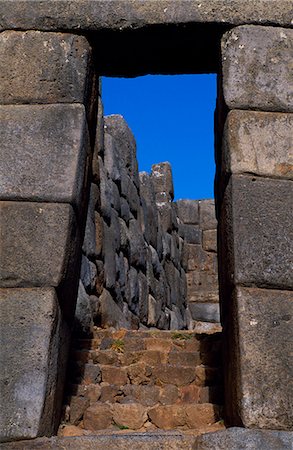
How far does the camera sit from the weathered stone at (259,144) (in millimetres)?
3904

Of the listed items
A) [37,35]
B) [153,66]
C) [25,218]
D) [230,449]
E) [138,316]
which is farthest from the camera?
[138,316]

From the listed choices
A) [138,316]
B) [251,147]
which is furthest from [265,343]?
[138,316]

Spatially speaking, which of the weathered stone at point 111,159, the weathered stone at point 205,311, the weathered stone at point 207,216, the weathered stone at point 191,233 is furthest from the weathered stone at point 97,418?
the weathered stone at point 207,216

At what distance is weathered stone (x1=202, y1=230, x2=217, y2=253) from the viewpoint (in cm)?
1288

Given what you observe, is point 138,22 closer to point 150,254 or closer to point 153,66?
point 153,66

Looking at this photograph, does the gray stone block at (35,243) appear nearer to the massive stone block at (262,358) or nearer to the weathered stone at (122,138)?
the massive stone block at (262,358)

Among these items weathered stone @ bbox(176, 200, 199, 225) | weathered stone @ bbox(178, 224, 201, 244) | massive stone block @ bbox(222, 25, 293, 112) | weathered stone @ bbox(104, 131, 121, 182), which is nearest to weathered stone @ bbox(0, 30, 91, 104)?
massive stone block @ bbox(222, 25, 293, 112)

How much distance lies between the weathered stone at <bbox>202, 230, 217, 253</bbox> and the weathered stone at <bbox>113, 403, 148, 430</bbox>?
8.86 m

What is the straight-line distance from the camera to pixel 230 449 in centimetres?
314

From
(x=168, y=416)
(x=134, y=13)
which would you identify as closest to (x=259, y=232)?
(x=168, y=416)

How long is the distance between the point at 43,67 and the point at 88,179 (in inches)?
31.0

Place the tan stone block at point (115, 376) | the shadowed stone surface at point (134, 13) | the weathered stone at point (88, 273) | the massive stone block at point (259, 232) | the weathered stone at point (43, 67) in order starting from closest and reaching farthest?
1. the massive stone block at point (259, 232)
2. the weathered stone at point (43, 67)
3. the shadowed stone surface at point (134, 13)
4. the tan stone block at point (115, 376)
5. the weathered stone at point (88, 273)

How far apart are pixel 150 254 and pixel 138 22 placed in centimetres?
543

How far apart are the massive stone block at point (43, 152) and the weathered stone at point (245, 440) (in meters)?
1.55
